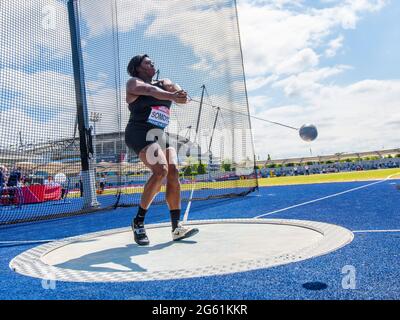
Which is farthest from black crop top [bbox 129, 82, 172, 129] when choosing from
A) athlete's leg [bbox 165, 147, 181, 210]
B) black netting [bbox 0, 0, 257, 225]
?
black netting [bbox 0, 0, 257, 225]

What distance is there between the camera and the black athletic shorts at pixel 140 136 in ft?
11.6

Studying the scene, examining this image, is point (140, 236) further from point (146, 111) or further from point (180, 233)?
point (146, 111)

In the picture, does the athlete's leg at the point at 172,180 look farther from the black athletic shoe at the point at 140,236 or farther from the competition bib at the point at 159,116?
the black athletic shoe at the point at 140,236

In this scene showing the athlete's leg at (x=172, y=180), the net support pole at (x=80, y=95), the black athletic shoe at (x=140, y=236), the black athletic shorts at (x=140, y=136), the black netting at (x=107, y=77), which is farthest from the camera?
the net support pole at (x=80, y=95)

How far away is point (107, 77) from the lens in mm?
7902

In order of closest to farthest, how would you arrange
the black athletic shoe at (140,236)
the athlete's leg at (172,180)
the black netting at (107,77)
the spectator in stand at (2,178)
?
the black athletic shoe at (140,236) < the athlete's leg at (172,180) < the black netting at (107,77) < the spectator in stand at (2,178)

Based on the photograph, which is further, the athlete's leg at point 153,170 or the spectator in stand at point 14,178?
the spectator in stand at point 14,178

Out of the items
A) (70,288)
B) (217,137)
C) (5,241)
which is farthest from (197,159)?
(70,288)

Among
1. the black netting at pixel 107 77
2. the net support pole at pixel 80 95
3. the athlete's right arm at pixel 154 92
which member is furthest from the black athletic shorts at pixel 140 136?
the net support pole at pixel 80 95

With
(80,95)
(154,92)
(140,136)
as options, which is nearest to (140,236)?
(140,136)

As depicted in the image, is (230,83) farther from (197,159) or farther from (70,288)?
(70,288)

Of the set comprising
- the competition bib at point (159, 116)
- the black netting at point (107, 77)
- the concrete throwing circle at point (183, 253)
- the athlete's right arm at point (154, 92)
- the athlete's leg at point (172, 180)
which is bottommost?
the concrete throwing circle at point (183, 253)

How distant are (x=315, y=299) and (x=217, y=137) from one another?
7580 mm

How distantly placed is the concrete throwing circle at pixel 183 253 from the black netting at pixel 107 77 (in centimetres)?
410
